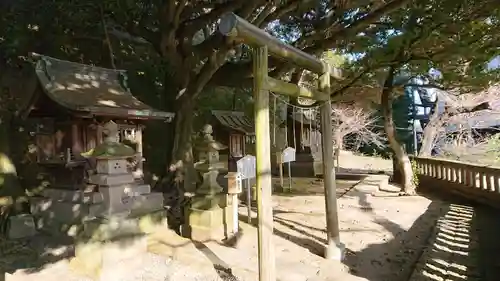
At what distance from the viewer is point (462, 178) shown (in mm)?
10859

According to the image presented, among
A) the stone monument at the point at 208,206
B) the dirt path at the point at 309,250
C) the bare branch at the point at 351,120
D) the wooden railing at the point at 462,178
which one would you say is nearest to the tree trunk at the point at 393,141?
the wooden railing at the point at 462,178

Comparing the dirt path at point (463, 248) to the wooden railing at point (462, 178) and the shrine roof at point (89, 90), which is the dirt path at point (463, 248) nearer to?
the wooden railing at point (462, 178)

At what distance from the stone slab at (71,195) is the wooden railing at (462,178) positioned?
28.7ft

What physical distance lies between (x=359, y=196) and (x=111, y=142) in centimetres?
762

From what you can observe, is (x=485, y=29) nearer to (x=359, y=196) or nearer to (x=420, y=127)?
(x=359, y=196)

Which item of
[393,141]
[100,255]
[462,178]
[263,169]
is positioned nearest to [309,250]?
[263,169]

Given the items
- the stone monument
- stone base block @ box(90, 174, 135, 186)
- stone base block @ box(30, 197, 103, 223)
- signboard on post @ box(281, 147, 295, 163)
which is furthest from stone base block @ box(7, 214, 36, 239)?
signboard on post @ box(281, 147, 295, 163)

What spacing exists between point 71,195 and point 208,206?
3.55 meters

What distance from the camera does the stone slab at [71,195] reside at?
775 cm

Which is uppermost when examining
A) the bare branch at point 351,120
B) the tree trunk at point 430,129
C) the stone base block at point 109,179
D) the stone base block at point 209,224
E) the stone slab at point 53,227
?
the bare branch at point 351,120

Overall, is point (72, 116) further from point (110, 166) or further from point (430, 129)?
point (430, 129)

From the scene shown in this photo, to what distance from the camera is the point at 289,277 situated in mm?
4902

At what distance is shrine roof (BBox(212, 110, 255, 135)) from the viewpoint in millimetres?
15180

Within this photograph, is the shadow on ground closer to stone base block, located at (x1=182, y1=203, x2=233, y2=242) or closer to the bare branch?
stone base block, located at (x1=182, y1=203, x2=233, y2=242)
